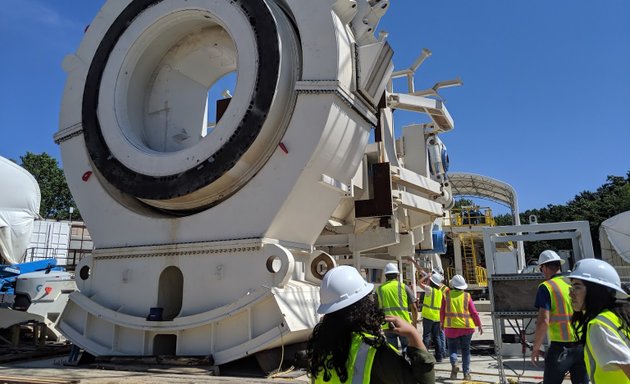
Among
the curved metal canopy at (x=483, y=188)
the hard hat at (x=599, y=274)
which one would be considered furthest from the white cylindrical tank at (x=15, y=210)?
the curved metal canopy at (x=483, y=188)

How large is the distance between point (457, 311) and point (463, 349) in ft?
1.70

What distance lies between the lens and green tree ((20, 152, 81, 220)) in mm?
41969

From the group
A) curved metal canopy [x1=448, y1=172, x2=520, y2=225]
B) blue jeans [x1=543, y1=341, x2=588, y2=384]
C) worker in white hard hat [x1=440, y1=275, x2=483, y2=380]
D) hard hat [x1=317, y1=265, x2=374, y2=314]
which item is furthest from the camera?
curved metal canopy [x1=448, y1=172, x2=520, y2=225]

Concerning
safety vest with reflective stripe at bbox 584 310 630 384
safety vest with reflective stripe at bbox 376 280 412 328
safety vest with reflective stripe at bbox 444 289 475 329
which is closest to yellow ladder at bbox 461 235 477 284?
safety vest with reflective stripe at bbox 444 289 475 329

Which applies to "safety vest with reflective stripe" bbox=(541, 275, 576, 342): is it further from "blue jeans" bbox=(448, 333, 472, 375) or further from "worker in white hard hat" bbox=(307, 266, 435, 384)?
"worker in white hard hat" bbox=(307, 266, 435, 384)

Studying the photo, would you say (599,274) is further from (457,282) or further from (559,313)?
(457,282)

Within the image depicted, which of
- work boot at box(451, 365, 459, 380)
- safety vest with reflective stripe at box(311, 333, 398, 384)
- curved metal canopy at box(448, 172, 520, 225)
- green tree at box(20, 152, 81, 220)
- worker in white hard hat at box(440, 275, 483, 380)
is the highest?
green tree at box(20, 152, 81, 220)

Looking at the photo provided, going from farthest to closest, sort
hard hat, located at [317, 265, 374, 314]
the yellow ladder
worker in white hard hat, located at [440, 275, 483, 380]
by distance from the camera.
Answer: the yellow ladder → worker in white hard hat, located at [440, 275, 483, 380] → hard hat, located at [317, 265, 374, 314]

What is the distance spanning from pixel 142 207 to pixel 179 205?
29.0 inches

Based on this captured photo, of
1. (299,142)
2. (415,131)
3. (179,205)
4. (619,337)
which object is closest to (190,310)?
(179,205)

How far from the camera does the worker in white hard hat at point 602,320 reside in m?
2.11

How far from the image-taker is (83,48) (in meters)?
6.85

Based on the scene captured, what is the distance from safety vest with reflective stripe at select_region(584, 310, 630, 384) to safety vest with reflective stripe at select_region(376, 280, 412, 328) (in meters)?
4.47

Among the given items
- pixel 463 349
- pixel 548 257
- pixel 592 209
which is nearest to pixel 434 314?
pixel 463 349
